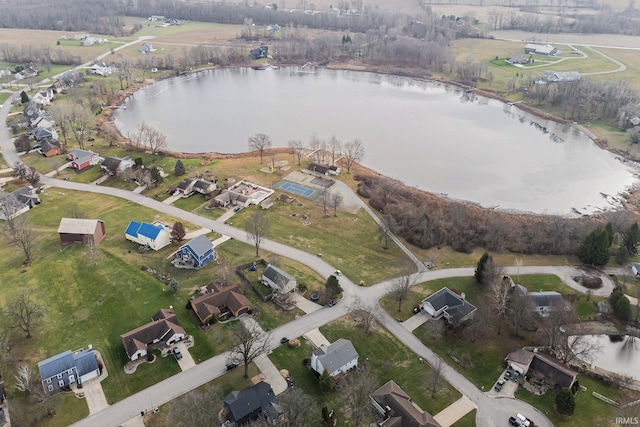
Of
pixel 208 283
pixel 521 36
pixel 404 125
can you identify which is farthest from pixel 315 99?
pixel 521 36

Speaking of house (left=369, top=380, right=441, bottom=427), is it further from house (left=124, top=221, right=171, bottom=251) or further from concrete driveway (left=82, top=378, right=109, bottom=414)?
house (left=124, top=221, right=171, bottom=251)

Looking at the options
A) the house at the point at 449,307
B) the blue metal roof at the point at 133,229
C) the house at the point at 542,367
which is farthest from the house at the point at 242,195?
the house at the point at 542,367

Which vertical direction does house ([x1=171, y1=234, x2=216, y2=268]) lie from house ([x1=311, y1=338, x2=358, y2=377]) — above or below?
above

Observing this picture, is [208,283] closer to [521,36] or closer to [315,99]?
[315,99]

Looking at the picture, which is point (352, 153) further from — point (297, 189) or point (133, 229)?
point (133, 229)

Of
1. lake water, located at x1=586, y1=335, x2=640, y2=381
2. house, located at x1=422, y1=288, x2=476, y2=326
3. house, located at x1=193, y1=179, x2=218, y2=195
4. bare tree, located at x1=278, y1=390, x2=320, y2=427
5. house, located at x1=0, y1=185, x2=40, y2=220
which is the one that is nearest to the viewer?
bare tree, located at x1=278, y1=390, x2=320, y2=427

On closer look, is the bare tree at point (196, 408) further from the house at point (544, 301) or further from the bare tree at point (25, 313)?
the house at point (544, 301)

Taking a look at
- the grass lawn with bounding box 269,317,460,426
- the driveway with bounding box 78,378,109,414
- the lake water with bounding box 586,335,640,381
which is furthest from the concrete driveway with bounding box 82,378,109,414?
the lake water with bounding box 586,335,640,381
